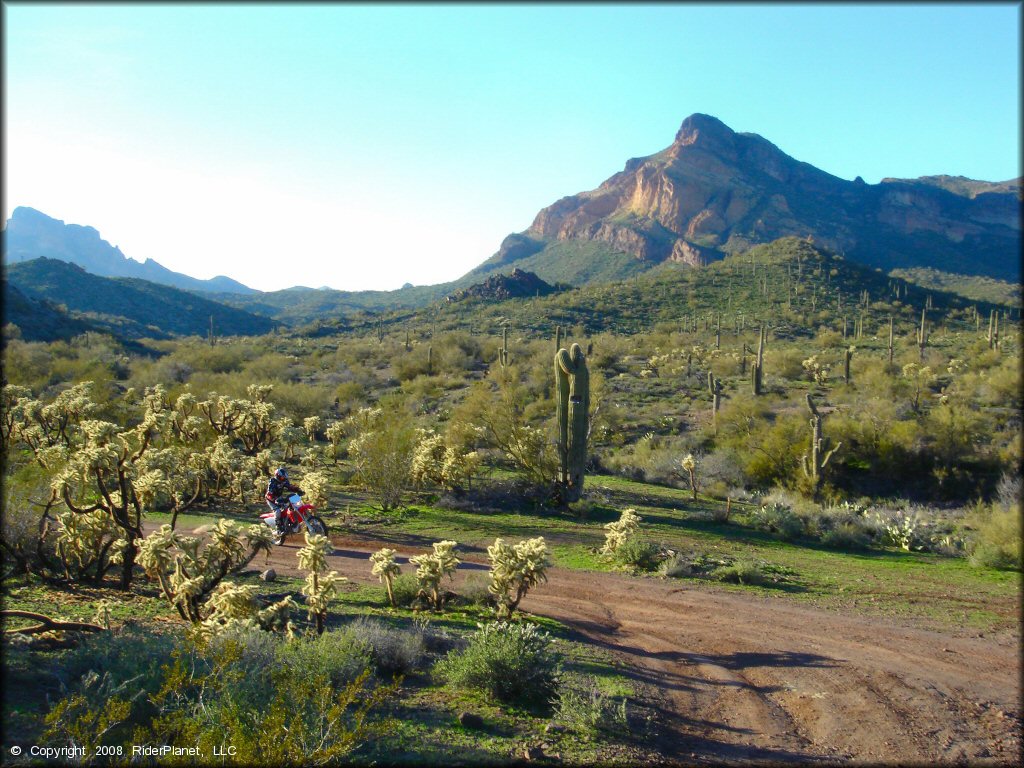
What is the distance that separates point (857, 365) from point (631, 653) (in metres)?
36.3

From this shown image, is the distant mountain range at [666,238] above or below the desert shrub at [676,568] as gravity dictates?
above

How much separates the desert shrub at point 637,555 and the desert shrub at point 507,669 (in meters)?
5.77

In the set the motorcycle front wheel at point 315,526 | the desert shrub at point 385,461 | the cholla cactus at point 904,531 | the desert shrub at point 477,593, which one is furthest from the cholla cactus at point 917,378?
the motorcycle front wheel at point 315,526

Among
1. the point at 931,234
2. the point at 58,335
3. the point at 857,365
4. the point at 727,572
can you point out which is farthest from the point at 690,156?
the point at 727,572

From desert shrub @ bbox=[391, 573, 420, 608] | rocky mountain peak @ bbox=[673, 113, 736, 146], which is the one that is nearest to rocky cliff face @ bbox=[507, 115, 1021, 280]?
rocky mountain peak @ bbox=[673, 113, 736, 146]

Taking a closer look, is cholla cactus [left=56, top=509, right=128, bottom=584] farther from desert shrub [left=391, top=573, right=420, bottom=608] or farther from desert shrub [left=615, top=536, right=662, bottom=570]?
desert shrub [left=615, top=536, right=662, bottom=570]

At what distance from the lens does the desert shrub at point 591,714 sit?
5.80m

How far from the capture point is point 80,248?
173 metres

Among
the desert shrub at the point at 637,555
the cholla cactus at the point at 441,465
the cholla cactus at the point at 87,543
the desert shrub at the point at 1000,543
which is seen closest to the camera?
the cholla cactus at the point at 87,543

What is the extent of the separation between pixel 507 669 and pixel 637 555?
20.6 feet

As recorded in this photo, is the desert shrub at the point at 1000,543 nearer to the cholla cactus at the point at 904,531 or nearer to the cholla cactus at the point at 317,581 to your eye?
the cholla cactus at the point at 904,531

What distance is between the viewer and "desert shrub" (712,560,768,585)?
1156 cm

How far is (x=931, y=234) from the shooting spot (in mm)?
116188

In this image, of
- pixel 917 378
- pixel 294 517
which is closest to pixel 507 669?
pixel 294 517
